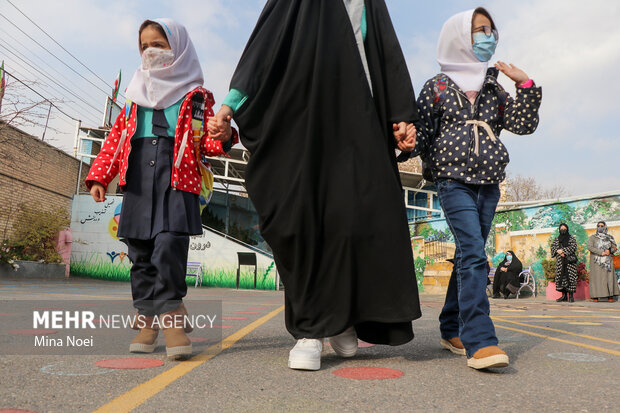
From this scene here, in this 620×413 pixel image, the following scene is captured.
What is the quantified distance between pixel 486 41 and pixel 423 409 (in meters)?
2.03

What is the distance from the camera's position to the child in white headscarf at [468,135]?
2.50m

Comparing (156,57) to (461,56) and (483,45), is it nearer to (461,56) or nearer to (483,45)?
(461,56)

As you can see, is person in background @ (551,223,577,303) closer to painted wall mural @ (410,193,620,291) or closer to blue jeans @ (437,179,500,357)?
painted wall mural @ (410,193,620,291)

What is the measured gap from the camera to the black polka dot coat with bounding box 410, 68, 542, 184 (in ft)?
8.43

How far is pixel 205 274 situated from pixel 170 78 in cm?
1559

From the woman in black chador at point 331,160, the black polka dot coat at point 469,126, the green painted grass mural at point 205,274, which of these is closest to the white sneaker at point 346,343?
the woman in black chador at point 331,160

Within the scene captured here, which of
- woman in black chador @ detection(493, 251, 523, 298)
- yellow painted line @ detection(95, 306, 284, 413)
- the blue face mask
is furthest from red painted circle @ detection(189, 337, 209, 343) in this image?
woman in black chador @ detection(493, 251, 523, 298)

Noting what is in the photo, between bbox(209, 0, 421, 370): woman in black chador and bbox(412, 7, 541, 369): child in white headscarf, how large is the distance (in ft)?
0.92

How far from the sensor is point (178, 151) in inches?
104

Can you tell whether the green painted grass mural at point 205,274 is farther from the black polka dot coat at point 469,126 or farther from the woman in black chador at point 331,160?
the woman in black chador at point 331,160

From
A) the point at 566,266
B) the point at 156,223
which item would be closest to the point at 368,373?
the point at 156,223

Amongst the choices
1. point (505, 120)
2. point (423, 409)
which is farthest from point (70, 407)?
point (505, 120)

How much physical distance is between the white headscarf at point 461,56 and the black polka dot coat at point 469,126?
5cm

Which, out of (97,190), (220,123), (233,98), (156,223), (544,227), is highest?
(544,227)
